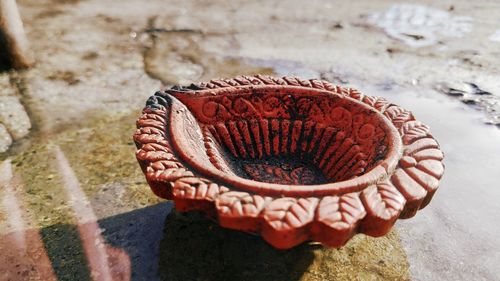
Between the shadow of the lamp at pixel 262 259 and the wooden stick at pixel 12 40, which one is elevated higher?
the wooden stick at pixel 12 40

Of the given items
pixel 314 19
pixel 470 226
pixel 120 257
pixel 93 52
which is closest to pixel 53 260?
pixel 120 257

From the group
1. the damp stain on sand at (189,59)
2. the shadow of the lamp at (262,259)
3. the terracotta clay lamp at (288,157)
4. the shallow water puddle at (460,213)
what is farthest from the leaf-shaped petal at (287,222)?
the damp stain on sand at (189,59)

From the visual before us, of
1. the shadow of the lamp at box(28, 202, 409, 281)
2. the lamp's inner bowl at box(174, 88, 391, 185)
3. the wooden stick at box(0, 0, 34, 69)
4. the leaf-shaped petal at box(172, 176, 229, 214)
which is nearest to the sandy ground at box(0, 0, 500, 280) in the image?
the shadow of the lamp at box(28, 202, 409, 281)

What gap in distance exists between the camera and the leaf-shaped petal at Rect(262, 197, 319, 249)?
1236 millimetres

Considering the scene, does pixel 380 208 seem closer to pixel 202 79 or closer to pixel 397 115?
pixel 397 115

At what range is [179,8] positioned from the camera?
236 inches

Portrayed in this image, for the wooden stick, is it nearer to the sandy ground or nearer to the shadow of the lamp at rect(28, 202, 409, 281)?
the sandy ground

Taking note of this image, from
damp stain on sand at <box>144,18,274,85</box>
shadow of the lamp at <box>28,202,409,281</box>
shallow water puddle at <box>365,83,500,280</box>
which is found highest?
damp stain on sand at <box>144,18,274,85</box>

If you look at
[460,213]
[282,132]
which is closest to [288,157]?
[282,132]

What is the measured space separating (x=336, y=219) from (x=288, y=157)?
2.81 ft

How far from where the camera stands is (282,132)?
2.12 meters

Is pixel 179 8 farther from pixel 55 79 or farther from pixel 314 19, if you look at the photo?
pixel 55 79

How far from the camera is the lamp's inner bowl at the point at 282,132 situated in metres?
1.94

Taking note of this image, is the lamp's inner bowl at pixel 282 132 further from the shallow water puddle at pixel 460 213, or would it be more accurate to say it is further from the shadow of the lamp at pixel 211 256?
the shallow water puddle at pixel 460 213
